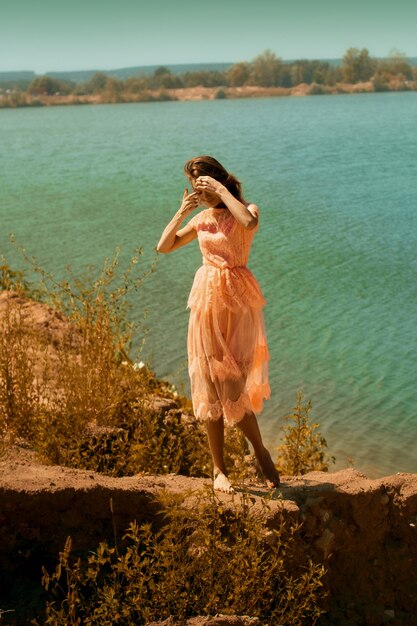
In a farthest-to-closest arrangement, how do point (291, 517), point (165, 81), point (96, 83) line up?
point (96, 83)
point (165, 81)
point (291, 517)

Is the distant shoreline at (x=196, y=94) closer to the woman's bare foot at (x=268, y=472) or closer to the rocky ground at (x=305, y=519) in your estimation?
the woman's bare foot at (x=268, y=472)

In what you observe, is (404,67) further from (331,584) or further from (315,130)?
(331,584)

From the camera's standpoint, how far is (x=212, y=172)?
5.02 m

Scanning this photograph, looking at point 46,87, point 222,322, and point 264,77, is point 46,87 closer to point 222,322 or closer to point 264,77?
point 264,77

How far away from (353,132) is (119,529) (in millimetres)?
27896

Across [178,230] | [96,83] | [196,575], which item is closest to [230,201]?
[178,230]

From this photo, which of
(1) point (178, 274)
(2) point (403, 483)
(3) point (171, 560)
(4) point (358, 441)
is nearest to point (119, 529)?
(3) point (171, 560)

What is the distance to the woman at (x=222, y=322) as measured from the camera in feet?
16.3

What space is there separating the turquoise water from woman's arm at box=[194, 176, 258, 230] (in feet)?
7.00

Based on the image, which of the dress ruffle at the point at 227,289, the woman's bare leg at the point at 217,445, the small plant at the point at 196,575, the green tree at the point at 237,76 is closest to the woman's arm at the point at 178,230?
the dress ruffle at the point at 227,289

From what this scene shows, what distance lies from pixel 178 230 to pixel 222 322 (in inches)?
21.3

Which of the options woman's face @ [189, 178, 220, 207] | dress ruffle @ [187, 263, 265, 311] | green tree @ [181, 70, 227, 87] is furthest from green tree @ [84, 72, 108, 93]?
dress ruffle @ [187, 263, 265, 311]

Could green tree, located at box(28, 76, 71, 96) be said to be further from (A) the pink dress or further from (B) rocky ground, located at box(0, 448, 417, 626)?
(B) rocky ground, located at box(0, 448, 417, 626)

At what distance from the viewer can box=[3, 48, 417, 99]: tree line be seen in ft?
230
